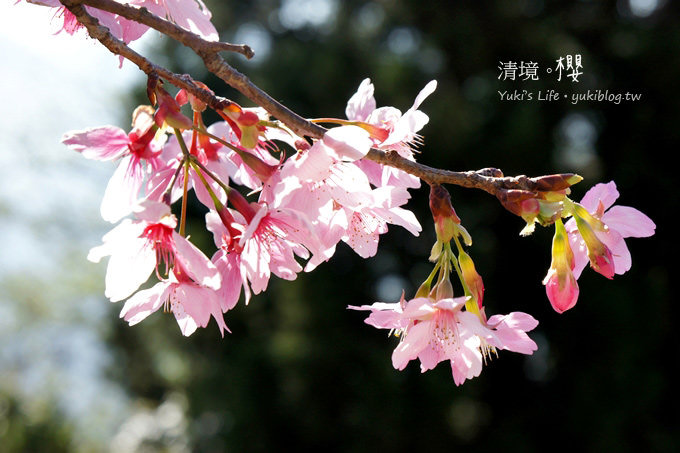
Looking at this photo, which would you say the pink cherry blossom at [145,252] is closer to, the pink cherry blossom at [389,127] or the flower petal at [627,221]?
the pink cherry blossom at [389,127]

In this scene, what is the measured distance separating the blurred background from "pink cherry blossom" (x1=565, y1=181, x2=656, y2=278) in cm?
303

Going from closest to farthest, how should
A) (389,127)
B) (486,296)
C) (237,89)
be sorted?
(237,89) → (389,127) → (486,296)

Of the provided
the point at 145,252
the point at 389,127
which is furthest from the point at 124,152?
the point at 389,127

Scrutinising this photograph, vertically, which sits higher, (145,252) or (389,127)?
(389,127)

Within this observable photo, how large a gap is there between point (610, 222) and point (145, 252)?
40cm

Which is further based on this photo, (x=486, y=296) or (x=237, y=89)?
(x=486, y=296)

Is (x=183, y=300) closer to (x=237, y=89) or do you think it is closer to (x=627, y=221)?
(x=237, y=89)

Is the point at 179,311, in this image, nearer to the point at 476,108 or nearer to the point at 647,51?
the point at 476,108

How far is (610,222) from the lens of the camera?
0.61 m

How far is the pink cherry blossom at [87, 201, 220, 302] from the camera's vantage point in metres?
0.54

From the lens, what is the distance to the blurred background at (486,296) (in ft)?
12.2

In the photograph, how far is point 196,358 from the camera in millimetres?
4320

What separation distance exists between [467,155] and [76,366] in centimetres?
526

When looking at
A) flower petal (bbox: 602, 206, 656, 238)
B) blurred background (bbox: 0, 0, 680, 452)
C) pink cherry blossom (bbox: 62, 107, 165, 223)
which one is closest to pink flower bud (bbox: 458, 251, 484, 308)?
flower petal (bbox: 602, 206, 656, 238)
